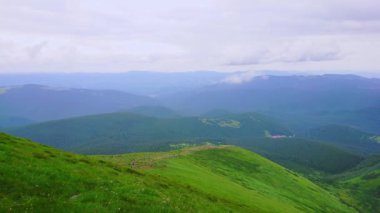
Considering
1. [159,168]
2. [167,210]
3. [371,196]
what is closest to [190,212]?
[167,210]

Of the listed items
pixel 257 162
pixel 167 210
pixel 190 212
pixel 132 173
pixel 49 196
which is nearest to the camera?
pixel 49 196

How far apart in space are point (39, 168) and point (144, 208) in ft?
35.9

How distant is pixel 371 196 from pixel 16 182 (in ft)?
713

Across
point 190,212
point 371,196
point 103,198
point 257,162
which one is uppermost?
point 103,198

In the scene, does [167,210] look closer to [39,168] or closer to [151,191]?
[151,191]

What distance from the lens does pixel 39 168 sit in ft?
98.9

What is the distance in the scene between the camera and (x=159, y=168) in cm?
6500

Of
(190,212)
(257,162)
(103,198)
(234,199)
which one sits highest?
(103,198)

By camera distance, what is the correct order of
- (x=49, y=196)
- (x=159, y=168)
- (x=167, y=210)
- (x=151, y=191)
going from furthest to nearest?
(x=159, y=168) → (x=151, y=191) → (x=167, y=210) → (x=49, y=196)

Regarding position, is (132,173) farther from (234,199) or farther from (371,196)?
(371,196)

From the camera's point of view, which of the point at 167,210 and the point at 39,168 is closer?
the point at 167,210

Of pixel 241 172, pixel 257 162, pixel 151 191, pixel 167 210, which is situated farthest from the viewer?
pixel 257 162

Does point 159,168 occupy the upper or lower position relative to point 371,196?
upper

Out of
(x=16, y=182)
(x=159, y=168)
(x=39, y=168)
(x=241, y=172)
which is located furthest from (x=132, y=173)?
(x=241, y=172)
